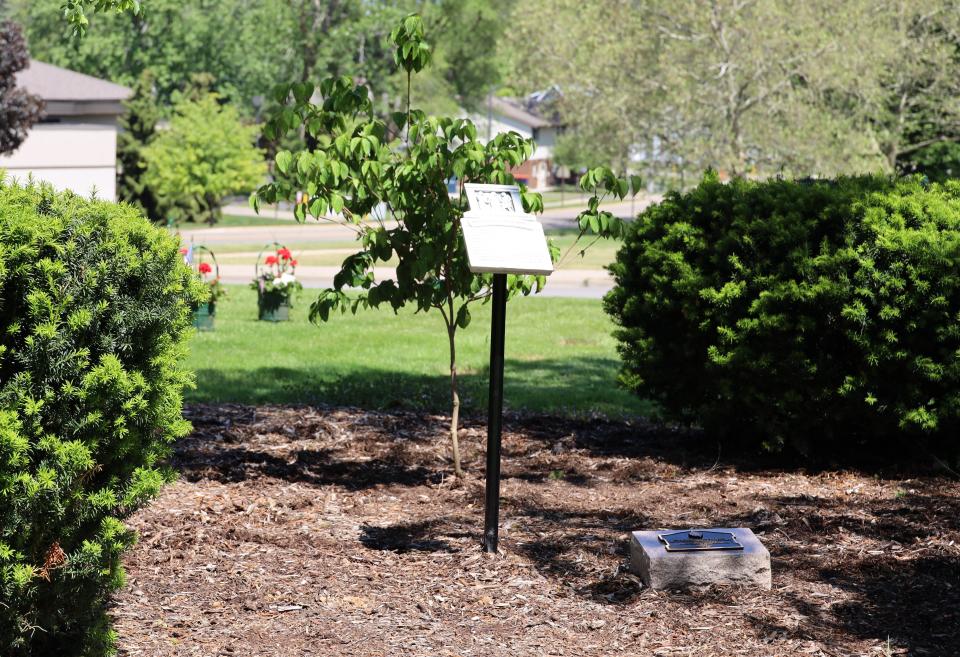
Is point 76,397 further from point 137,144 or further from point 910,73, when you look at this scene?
point 137,144

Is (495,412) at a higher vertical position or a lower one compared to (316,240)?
lower

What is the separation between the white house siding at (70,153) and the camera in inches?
1276

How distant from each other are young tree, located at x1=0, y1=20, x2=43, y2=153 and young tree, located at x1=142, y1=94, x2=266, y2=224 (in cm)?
1018

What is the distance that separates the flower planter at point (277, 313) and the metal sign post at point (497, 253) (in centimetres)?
992

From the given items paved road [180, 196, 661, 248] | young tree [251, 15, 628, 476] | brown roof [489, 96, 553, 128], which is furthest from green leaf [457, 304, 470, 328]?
brown roof [489, 96, 553, 128]

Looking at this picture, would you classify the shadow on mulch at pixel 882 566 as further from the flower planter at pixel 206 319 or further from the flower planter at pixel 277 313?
the flower planter at pixel 277 313

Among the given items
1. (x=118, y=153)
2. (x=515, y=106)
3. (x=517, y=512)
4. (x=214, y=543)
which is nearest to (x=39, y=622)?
(x=214, y=543)

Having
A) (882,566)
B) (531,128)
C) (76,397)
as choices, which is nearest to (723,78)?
(882,566)

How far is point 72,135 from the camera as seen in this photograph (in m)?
33.0

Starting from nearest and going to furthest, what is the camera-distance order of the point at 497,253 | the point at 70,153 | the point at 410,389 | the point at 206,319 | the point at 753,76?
1. the point at 497,253
2. the point at 410,389
3. the point at 206,319
4. the point at 753,76
5. the point at 70,153

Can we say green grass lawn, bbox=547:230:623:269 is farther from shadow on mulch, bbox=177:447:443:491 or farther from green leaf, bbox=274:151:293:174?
green leaf, bbox=274:151:293:174

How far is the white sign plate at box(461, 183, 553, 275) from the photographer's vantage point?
498 centimetres

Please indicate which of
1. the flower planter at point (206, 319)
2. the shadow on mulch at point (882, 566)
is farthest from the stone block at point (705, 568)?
the flower planter at point (206, 319)

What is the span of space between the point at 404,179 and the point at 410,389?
393 centimetres
